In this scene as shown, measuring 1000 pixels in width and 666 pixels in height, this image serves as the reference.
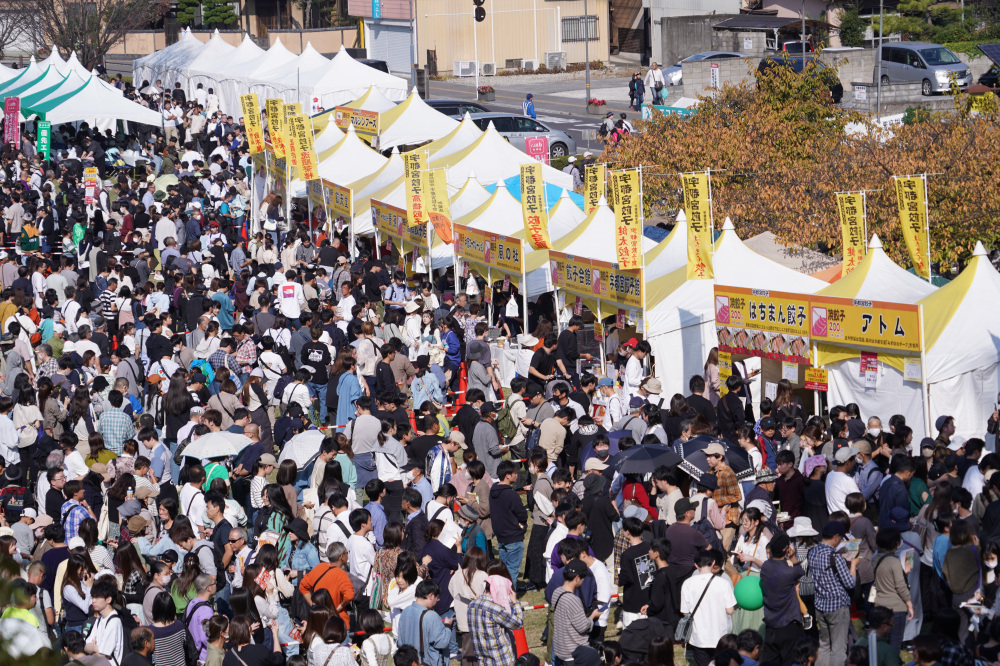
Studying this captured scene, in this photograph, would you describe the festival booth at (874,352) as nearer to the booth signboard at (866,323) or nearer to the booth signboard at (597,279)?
the booth signboard at (866,323)

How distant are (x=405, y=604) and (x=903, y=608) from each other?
3.53 metres

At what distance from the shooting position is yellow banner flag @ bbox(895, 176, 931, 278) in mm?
16109

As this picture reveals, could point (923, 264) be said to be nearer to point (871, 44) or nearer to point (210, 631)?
point (210, 631)

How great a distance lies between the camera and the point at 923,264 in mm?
16234

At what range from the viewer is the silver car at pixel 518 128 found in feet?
110

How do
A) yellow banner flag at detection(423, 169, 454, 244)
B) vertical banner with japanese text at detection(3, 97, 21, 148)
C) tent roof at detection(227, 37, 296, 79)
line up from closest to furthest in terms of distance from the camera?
yellow banner flag at detection(423, 169, 454, 244)
vertical banner with japanese text at detection(3, 97, 21, 148)
tent roof at detection(227, 37, 296, 79)

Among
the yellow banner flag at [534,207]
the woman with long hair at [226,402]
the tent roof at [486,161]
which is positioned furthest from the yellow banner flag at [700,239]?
the tent roof at [486,161]

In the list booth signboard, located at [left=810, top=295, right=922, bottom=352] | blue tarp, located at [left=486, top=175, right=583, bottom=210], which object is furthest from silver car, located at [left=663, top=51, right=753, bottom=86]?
booth signboard, located at [left=810, top=295, right=922, bottom=352]

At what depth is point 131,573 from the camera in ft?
29.8

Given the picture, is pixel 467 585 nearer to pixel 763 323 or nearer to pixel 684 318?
pixel 763 323

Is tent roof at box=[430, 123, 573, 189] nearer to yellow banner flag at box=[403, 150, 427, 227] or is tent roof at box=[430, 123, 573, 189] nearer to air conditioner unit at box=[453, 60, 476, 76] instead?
yellow banner flag at box=[403, 150, 427, 227]

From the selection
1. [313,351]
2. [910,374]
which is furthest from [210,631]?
[910,374]

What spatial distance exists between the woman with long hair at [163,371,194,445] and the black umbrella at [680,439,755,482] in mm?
5546

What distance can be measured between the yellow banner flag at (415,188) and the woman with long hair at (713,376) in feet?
23.8
